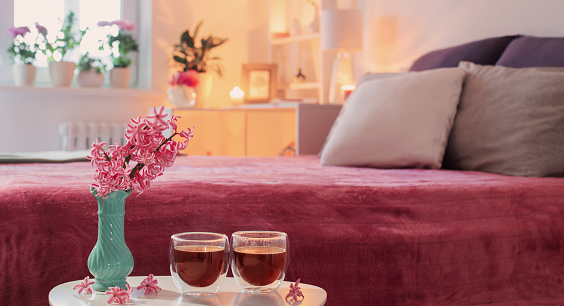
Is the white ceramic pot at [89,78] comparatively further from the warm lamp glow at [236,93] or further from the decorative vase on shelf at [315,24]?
the decorative vase on shelf at [315,24]

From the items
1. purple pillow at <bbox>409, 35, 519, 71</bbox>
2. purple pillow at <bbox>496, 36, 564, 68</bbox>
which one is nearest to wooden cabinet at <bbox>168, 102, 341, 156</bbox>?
purple pillow at <bbox>409, 35, 519, 71</bbox>

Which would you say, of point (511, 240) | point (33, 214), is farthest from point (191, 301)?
point (511, 240)

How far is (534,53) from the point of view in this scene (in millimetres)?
2160

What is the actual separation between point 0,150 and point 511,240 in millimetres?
3096

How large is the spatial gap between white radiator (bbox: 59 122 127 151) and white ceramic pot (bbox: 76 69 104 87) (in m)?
0.23

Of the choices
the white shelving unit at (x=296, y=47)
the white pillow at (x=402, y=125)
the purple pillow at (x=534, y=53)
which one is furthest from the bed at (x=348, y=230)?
the white shelving unit at (x=296, y=47)

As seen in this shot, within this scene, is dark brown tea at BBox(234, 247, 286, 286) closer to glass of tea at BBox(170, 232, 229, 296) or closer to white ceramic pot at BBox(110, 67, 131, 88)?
glass of tea at BBox(170, 232, 229, 296)

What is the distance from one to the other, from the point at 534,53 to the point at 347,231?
128 cm

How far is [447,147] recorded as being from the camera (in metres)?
2.07

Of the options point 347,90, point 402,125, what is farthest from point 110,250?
point 347,90

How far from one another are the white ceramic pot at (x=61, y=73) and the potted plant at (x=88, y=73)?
0.08m

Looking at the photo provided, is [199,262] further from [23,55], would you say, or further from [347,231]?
[23,55]

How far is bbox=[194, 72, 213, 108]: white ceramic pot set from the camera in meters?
3.85

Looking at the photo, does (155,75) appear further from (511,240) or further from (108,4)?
(511,240)
